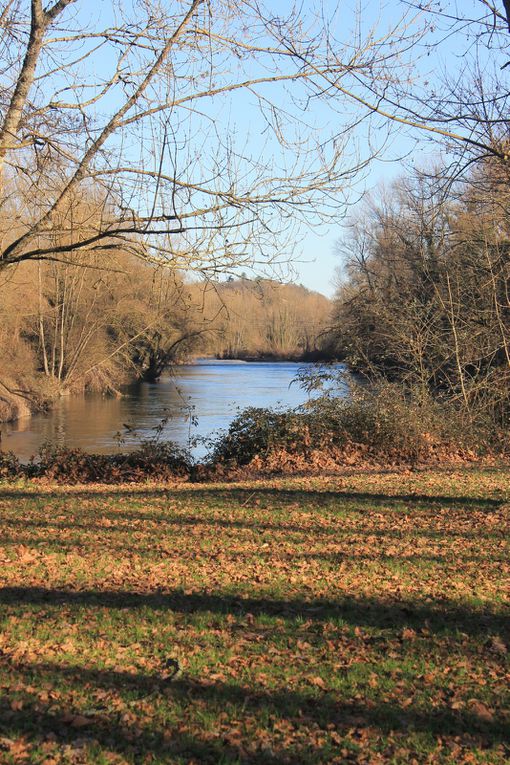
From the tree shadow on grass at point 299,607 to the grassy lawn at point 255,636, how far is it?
0.02m

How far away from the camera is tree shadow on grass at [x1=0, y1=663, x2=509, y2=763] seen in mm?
3635

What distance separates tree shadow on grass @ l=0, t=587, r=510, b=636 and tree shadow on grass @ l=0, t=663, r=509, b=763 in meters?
1.18

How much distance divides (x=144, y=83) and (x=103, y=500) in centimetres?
534

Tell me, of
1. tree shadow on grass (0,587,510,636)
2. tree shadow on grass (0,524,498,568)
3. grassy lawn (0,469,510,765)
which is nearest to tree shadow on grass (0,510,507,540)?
grassy lawn (0,469,510,765)

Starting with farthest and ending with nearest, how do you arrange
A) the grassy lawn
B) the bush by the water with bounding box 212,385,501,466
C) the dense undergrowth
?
the bush by the water with bounding box 212,385,501,466, the dense undergrowth, the grassy lawn

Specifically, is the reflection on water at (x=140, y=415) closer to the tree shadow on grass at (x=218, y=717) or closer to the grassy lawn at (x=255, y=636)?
the grassy lawn at (x=255, y=636)

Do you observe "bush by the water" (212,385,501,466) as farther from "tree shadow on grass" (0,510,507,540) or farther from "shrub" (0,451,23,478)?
"tree shadow on grass" (0,510,507,540)

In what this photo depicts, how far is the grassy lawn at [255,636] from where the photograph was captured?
3.74 m

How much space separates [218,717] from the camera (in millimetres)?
3922

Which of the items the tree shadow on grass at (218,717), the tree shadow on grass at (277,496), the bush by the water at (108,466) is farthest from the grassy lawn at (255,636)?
the bush by the water at (108,466)

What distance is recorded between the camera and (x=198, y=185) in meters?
7.40

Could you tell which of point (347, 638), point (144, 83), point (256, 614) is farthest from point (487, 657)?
point (144, 83)

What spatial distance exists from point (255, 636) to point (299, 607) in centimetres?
69

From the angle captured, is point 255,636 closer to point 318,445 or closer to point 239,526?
point 239,526
